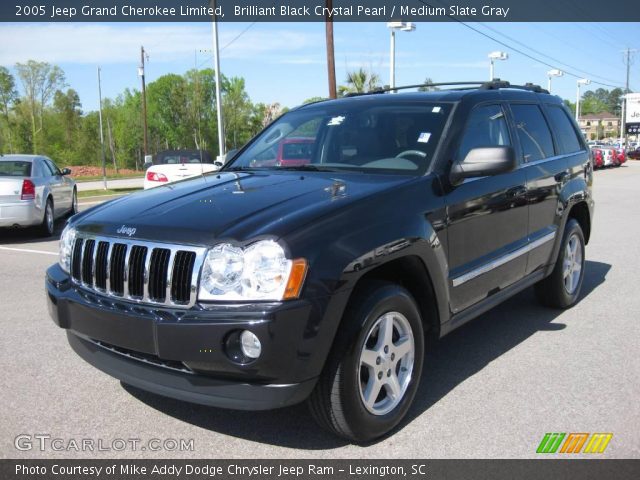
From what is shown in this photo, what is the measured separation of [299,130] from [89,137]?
85.5m

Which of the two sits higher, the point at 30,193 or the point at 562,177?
the point at 562,177

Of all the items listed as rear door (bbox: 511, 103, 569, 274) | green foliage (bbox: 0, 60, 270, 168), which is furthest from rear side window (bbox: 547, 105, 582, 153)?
green foliage (bbox: 0, 60, 270, 168)

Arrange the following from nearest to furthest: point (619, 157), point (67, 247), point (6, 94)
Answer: point (67, 247) → point (619, 157) → point (6, 94)

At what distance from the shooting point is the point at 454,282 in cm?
388

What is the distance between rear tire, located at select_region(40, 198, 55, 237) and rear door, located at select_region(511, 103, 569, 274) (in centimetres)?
906

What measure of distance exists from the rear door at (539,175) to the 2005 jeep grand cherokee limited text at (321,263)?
6 centimetres

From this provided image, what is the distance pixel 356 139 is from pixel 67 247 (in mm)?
2004

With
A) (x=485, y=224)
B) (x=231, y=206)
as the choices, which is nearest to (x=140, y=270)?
(x=231, y=206)

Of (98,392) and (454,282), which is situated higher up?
(454,282)

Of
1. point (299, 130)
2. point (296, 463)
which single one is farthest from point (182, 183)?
point (296, 463)

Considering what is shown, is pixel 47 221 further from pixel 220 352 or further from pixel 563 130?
pixel 220 352

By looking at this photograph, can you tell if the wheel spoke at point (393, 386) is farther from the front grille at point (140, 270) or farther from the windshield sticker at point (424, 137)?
the windshield sticker at point (424, 137)

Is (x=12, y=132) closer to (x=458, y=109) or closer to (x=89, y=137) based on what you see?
(x=89, y=137)

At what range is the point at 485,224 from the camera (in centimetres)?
423
